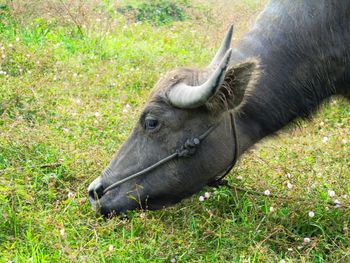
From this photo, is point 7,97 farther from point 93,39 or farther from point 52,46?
point 93,39

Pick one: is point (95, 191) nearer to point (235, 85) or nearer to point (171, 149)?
point (171, 149)

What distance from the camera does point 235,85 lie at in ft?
11.5

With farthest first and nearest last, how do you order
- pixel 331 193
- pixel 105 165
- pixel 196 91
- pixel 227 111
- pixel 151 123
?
1. pixel 105 165
2. pixel 331 193
3. pixel 151 123
4. pixel 227 111
5. pixel 196 91

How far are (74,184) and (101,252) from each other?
1.12 meters

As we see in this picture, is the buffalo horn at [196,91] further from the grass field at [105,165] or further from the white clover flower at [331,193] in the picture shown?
the white clover flower at [331,193]

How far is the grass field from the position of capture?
3539mm

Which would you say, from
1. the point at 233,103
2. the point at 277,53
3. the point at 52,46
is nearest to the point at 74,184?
the point at 233,103

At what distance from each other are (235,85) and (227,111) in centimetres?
21

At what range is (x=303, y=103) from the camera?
13.0 ft

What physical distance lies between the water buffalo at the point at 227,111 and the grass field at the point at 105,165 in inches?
7.9

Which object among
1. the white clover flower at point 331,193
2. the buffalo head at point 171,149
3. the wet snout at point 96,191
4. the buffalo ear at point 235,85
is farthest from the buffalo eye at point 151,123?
the white clover flower at point 331,193

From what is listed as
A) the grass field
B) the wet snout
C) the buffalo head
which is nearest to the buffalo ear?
the buffalo head

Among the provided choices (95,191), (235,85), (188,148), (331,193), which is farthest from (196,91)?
(331,193)

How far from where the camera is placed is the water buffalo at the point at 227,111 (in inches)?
146
